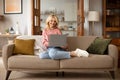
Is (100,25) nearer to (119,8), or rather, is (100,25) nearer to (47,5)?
(119,8)

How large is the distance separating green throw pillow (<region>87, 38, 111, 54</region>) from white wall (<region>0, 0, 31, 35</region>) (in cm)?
302

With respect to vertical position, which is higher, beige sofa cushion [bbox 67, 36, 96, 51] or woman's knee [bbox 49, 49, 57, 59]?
beige sofa cushion [bbox 67, 36, 96, 51]

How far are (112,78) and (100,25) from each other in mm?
2900

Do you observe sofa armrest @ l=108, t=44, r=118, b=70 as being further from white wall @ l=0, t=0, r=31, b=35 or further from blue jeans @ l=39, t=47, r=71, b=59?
white wall @ l=0, t=0, r=31, b=35

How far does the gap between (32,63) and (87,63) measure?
35.8 inches

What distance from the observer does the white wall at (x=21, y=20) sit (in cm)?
695

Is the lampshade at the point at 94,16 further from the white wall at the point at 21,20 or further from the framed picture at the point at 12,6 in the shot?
the framed picture at the point at 12,6

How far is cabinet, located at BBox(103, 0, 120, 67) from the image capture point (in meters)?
6.09

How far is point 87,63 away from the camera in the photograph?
3664mm

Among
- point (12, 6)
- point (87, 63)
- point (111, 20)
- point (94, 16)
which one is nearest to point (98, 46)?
point (87, 63)

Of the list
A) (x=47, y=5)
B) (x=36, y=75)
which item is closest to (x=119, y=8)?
(x=47, y=5)

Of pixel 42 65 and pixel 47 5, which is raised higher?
pixel 47 5

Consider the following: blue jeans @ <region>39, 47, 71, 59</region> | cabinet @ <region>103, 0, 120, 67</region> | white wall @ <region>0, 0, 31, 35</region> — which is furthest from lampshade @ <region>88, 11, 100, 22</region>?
blue jeans @ <region>39, 47, 71, 59</region>

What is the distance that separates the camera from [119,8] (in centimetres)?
619
